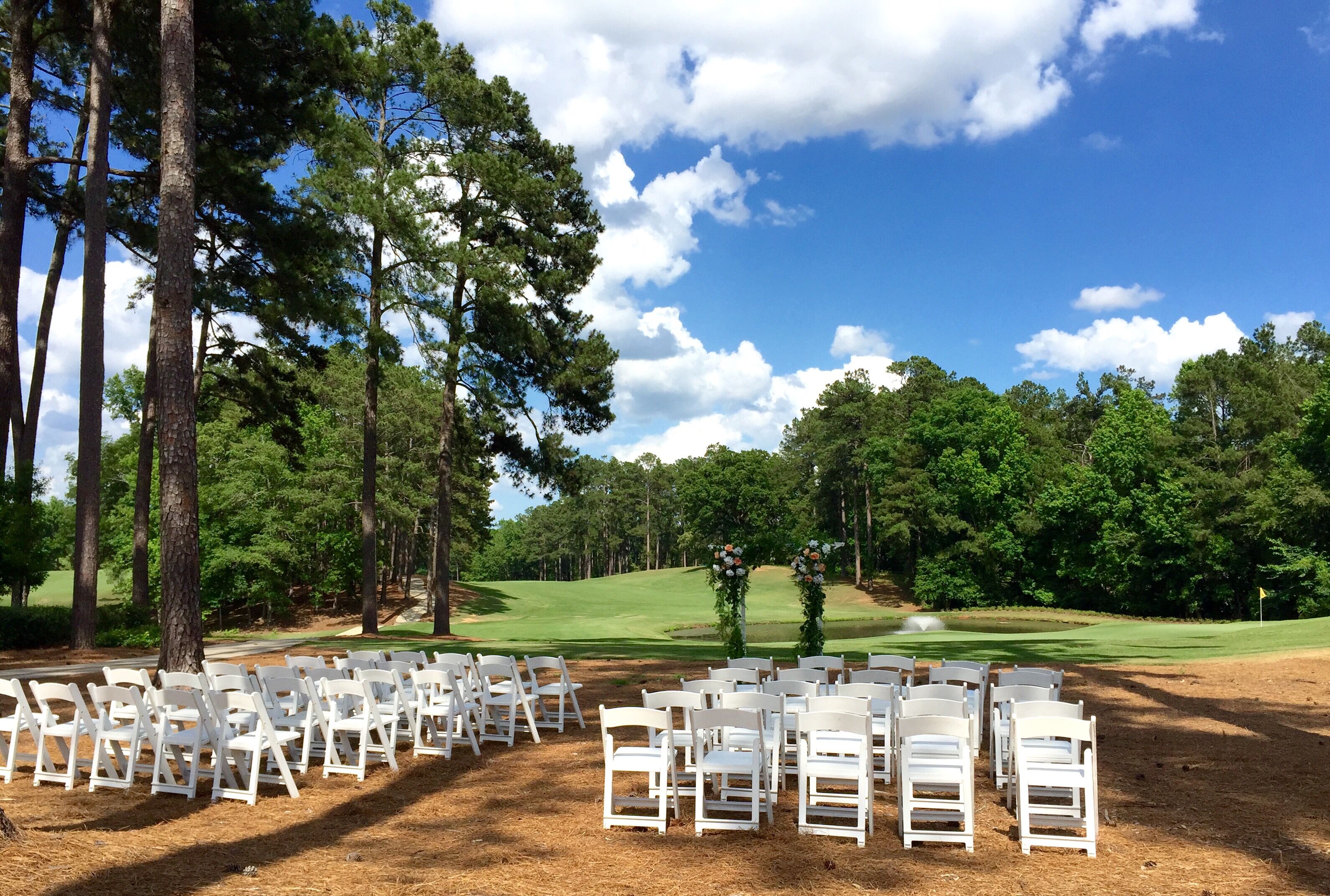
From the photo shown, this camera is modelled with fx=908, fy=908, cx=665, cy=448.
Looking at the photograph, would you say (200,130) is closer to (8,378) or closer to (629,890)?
(8,378)

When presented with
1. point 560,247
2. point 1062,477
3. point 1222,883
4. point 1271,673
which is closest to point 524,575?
point 1062,477

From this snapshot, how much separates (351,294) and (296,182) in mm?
2979

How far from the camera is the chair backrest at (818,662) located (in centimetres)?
965

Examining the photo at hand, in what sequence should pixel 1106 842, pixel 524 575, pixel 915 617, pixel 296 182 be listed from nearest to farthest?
1. pixel 1106 842
2. pixel 296 182
3. pixel 915 617
4. pixel 524 575

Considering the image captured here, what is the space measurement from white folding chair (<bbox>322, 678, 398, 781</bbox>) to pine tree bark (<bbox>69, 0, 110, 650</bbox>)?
1146cm

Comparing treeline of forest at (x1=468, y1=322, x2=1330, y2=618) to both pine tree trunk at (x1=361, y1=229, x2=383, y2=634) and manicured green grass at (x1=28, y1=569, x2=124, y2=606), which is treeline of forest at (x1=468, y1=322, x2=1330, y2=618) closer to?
pine tree trunk at (x1=361, y1=229, x2=383, y2=634)

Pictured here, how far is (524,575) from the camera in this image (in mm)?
130125

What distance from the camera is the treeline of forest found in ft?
132

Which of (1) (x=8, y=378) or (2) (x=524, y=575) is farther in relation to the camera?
(2) (x=524, y=575)

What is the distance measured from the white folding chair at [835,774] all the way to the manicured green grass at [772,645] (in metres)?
10.5

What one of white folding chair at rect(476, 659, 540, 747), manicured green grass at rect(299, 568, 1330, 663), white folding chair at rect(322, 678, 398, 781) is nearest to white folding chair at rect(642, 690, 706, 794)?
white folding chair at rect(476, 659, 540, 747)

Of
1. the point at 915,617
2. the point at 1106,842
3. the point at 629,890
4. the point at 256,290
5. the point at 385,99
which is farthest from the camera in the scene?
the point at 915,617

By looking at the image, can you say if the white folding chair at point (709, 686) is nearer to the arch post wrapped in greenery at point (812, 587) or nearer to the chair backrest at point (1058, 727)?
the chair backrest at point (1058, 727)

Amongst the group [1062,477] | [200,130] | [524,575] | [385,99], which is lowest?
[524,575]
